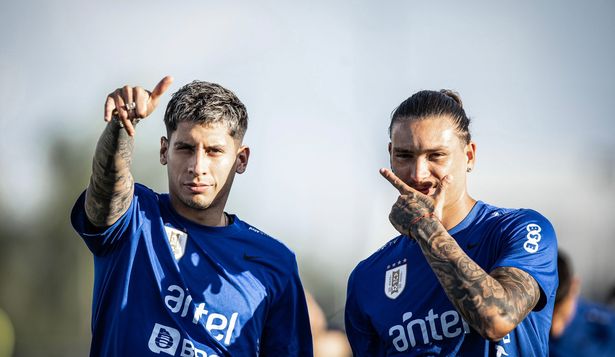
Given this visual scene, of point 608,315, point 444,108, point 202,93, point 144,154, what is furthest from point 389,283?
point 144,154

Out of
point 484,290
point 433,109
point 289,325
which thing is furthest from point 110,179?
point 484,290

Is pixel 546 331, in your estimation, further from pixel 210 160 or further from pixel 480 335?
pixel 210 160

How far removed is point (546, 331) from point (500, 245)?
22.5 inches

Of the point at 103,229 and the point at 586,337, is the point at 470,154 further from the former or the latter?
the point at 586,337

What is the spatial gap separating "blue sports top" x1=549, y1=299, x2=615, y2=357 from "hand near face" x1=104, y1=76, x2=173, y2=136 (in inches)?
198

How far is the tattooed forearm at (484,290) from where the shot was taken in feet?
13.5

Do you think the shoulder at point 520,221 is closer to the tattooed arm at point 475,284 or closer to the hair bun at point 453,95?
the tattooed arm at point 475,284

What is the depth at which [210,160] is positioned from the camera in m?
5.08

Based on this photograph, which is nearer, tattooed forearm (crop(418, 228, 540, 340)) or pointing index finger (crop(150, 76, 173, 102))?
tattooed forearm (crop(418, 228, 540, 340))

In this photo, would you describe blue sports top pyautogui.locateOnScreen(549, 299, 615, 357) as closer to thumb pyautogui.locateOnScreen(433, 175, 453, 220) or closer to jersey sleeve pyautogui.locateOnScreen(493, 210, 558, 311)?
jersey sleeve pyautogui.locateOnScreen(493, 210, 558, 311)

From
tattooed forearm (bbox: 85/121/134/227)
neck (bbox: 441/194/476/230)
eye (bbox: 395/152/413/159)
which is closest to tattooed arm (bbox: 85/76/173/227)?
tattooed forearm (bbox: 85/121/134/227)

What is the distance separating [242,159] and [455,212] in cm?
140

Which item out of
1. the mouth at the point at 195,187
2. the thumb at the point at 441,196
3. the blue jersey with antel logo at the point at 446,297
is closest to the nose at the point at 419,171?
the thumb at the point at 441,196

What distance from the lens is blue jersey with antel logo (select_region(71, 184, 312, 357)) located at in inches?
186
